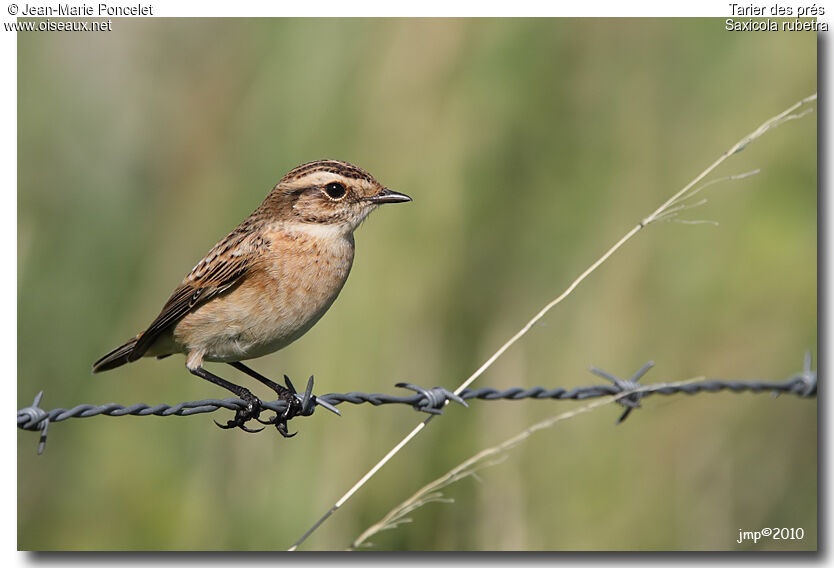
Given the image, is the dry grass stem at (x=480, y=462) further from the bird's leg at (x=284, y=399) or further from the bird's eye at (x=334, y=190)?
the bird's eye at (x=334, y=190)

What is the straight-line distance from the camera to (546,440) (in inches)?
233

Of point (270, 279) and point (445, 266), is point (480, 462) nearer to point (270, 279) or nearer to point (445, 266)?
point (445, 266)

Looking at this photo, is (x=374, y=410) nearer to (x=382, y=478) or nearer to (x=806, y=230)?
(x=382, y=478)

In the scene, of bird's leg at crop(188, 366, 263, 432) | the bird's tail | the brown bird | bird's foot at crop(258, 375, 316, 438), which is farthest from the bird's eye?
the bird's tail

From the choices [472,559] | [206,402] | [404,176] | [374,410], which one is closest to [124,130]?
[404,176]

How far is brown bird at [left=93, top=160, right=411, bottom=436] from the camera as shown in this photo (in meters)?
4.68

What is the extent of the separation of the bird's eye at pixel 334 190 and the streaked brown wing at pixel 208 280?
0.46 m

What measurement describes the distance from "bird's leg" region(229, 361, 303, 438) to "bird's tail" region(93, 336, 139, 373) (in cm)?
53

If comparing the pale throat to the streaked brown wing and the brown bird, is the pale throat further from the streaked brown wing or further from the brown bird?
the streaked brown wing

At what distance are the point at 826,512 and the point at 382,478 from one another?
2402mm

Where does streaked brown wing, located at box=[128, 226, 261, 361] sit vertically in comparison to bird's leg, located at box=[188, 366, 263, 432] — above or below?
above

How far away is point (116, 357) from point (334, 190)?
4.75 ft

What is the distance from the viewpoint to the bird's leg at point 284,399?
15.5ft

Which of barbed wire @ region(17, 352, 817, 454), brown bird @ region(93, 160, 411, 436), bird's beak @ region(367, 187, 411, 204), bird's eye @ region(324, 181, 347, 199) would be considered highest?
bird's eye @ region(324, 181, 347, 199)
